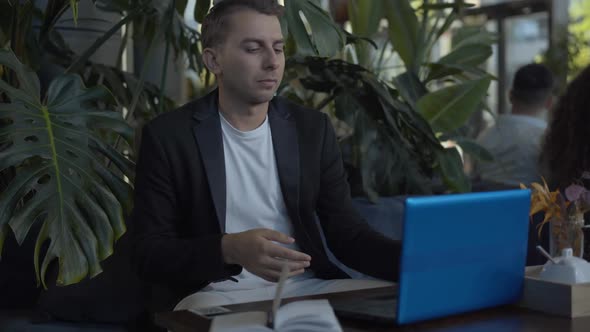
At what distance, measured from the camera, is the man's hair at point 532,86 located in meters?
4.41

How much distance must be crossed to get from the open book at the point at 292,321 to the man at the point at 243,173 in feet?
1.86

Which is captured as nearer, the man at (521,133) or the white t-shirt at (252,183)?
the white t-shirt at (252,183)

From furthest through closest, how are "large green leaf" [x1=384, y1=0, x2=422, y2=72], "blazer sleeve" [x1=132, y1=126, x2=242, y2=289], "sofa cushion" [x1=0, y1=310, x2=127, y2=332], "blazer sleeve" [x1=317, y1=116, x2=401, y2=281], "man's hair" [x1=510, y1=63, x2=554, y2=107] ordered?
"man's hair" [x1=510, y1=63, x2=554, y2=107]
"large green leaf" [x1=384, y1=0, x2=422, y2=72]
"sofa cushion" [x1=0, y1=310, x2=127, y2=332]
"blazer sleeve" [x1=317, y1=116, x2=401, y2=281]
"blazer sleeve" [x1=132, y1=126, x2=242, y2=289]

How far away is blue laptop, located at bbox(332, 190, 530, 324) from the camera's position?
129 cm

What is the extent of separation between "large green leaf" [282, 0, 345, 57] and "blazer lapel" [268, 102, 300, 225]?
0.35 m

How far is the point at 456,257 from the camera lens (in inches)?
53.0

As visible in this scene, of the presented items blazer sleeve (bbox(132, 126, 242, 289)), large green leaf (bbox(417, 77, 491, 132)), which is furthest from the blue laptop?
large green leaf (bbox(417, 77, 491, 132))

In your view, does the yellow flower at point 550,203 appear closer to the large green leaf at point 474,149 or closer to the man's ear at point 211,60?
the man's ear at point 211,60

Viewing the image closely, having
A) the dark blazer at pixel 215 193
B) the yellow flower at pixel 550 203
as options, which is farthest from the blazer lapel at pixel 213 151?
the yellow flower at pixel 550 203

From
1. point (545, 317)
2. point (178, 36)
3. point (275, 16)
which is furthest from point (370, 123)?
point (545, 317)

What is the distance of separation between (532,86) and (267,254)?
325cm

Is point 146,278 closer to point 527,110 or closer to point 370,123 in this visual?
point 370,123

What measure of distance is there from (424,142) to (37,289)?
1.60 metres

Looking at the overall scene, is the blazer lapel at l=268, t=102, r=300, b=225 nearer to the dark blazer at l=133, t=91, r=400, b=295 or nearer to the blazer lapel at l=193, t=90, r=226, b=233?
the dark blazer at l=133, t=91, r=400, b=295
